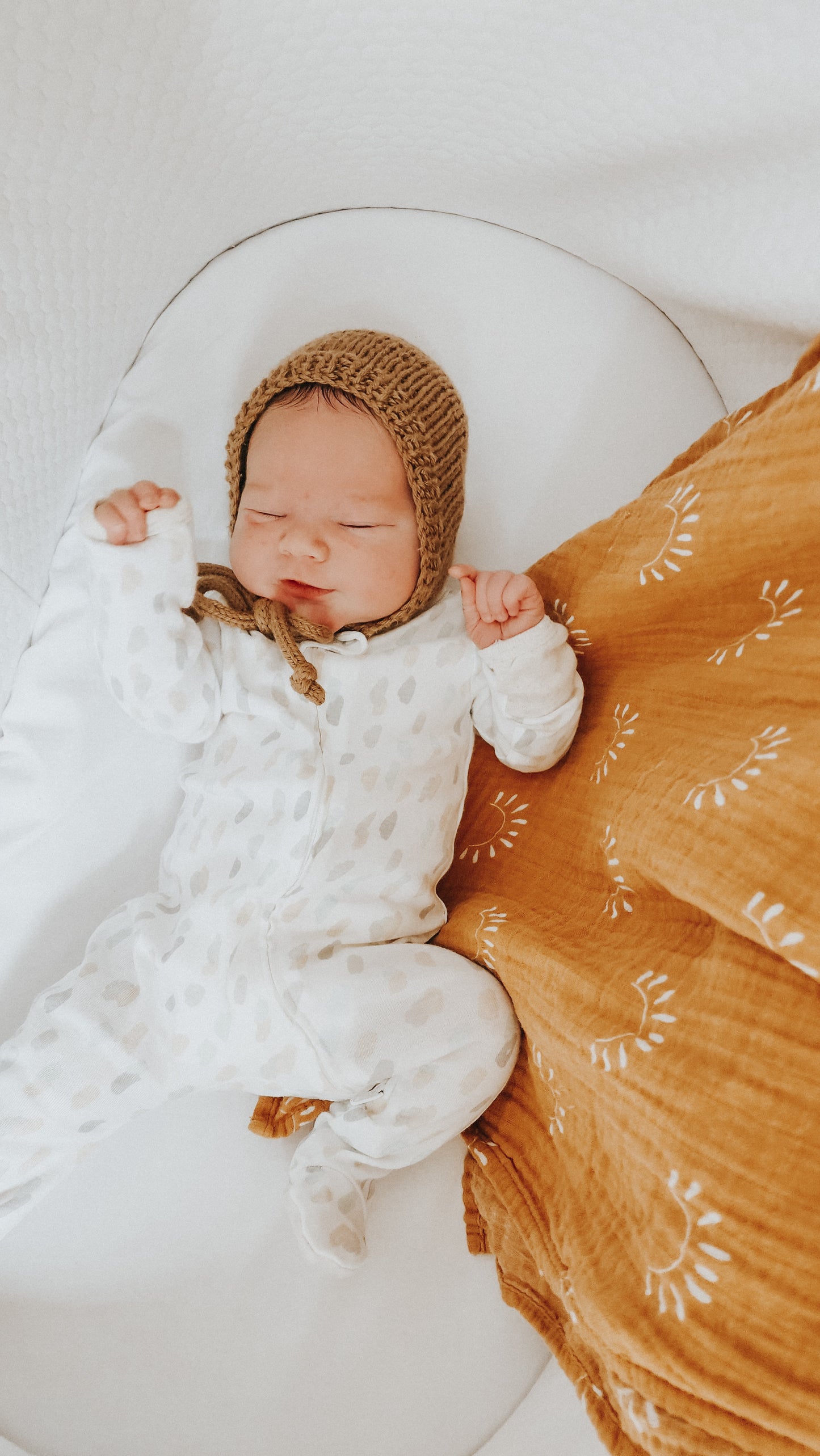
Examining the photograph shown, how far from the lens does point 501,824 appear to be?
1075 mm

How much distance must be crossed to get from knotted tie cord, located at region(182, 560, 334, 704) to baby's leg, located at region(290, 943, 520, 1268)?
28 centimetres

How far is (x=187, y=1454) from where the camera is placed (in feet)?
2.91

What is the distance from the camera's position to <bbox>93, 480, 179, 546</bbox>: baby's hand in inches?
36.3

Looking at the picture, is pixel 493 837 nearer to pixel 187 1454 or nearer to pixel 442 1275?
pixel 442 1275

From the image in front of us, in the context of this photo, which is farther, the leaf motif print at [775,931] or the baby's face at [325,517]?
the baby's face at [325,517]

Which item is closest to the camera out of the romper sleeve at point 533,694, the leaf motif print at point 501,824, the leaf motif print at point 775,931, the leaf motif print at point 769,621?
the leaf motif print at point 775,931

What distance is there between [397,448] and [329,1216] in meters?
0.78

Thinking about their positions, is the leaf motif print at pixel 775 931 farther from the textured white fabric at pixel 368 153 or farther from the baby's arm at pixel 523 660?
the textured white fabric at pixel 368 153

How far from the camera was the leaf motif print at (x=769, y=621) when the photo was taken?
832mm

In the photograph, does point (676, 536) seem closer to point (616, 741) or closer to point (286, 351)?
point (616, 741)

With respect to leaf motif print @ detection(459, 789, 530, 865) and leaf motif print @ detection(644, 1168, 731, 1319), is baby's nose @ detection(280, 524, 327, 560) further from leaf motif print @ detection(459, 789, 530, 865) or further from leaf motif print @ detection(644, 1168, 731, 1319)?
leaf motif print @ detection(644, 1168, 731, 1319)

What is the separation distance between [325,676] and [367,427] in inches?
10.3

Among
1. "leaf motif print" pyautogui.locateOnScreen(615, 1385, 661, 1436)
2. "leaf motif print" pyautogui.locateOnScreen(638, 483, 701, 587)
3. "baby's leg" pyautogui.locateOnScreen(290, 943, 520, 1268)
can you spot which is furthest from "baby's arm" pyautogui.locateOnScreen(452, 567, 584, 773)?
"leaf motif print" pyautogui.locateOnScreen(615, 1385, 661, 1436)

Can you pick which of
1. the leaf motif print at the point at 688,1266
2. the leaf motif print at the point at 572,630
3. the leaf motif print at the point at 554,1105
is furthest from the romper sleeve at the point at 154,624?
the leaf motif print at the point at 688,1266
